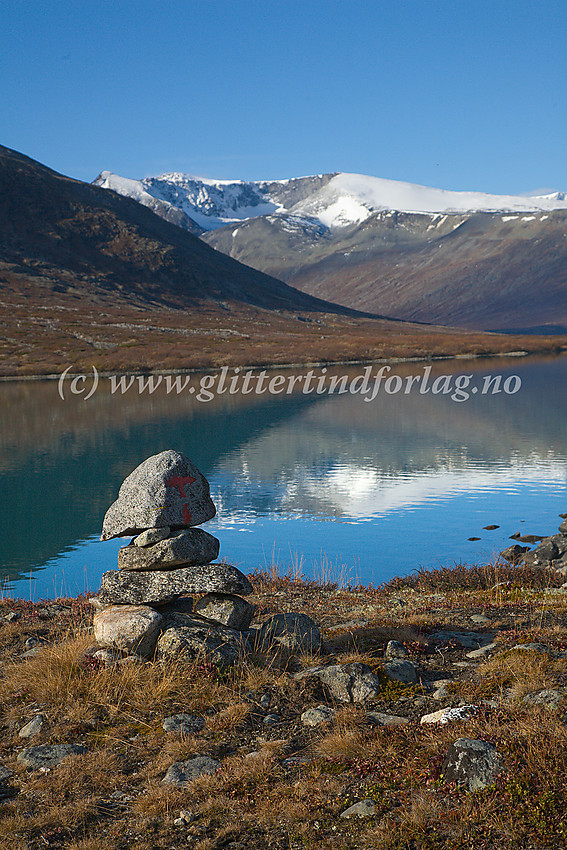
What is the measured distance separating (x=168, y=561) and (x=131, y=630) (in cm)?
118

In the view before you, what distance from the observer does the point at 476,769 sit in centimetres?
668

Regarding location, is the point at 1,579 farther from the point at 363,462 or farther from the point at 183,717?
the point at 363,462

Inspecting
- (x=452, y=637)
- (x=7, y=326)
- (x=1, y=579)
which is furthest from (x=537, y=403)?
(x=7, y=326)

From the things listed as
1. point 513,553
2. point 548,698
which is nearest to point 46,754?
point 548,698

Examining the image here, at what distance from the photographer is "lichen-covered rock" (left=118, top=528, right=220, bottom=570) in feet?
35.4

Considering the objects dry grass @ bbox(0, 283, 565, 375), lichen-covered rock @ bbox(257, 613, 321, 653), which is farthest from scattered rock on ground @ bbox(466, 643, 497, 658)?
dry grass @ bbox(0, 283, 565, 375)

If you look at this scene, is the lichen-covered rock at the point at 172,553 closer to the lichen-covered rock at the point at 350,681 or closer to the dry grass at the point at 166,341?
the lichen-covered rock at the point at 350,681

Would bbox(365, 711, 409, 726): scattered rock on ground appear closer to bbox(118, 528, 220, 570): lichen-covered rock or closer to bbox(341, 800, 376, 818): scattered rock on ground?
bbox(341, 800, 376, 818): scattered rock on ground

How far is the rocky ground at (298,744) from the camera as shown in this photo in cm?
632

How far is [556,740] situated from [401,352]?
405 ft

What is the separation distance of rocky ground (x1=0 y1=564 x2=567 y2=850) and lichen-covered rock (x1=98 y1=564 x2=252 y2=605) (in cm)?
86

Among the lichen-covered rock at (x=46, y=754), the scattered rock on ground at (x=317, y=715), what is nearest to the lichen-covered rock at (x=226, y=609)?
the scattered rock on ground at (x=317, y=715)

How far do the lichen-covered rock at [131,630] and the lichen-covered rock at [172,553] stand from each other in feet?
2.57

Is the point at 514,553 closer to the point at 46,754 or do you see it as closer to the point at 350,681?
the point at 350,681
